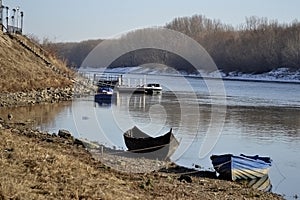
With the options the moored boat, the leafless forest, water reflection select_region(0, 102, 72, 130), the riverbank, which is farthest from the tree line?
the riverbank

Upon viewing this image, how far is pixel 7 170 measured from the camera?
1045 centimetres

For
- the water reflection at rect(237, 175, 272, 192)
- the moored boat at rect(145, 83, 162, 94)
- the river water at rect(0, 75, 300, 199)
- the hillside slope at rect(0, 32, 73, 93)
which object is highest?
the hillside slope at rect(0, 32, 73, 93)

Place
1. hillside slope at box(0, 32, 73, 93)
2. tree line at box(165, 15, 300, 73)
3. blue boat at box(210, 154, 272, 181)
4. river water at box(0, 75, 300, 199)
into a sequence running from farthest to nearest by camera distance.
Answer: tree line at box(165, 15, 300, 73) < hillside slope at box(0, 32, 73, 93) < river water at box(0, 75, 300, 199) < blue boat at box(210, 154, 272, 181)

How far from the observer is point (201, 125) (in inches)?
1371

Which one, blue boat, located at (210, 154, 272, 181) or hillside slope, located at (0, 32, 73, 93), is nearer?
blue boat, located at (210, 154, 272, 181)

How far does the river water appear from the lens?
76.7 feet

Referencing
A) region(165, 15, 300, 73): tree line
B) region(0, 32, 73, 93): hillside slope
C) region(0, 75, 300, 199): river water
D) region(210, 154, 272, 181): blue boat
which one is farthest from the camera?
region(165, 15, 300, 73): tree line

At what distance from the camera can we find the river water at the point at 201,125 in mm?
23391

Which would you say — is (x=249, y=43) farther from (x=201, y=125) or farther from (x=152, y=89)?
(x=201, y=125)

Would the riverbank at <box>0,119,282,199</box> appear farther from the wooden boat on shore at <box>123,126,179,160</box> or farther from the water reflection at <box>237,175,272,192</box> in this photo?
the wooden boat on shore at <box>123,126,179,160</box>

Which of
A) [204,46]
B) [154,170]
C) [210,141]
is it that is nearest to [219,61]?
[204,46]

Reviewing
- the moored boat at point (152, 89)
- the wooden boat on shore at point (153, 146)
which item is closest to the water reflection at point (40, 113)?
the wooden boat on shore at point (153, 146)

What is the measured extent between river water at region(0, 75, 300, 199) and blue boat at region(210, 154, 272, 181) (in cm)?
68

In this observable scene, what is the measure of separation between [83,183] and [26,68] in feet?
138
